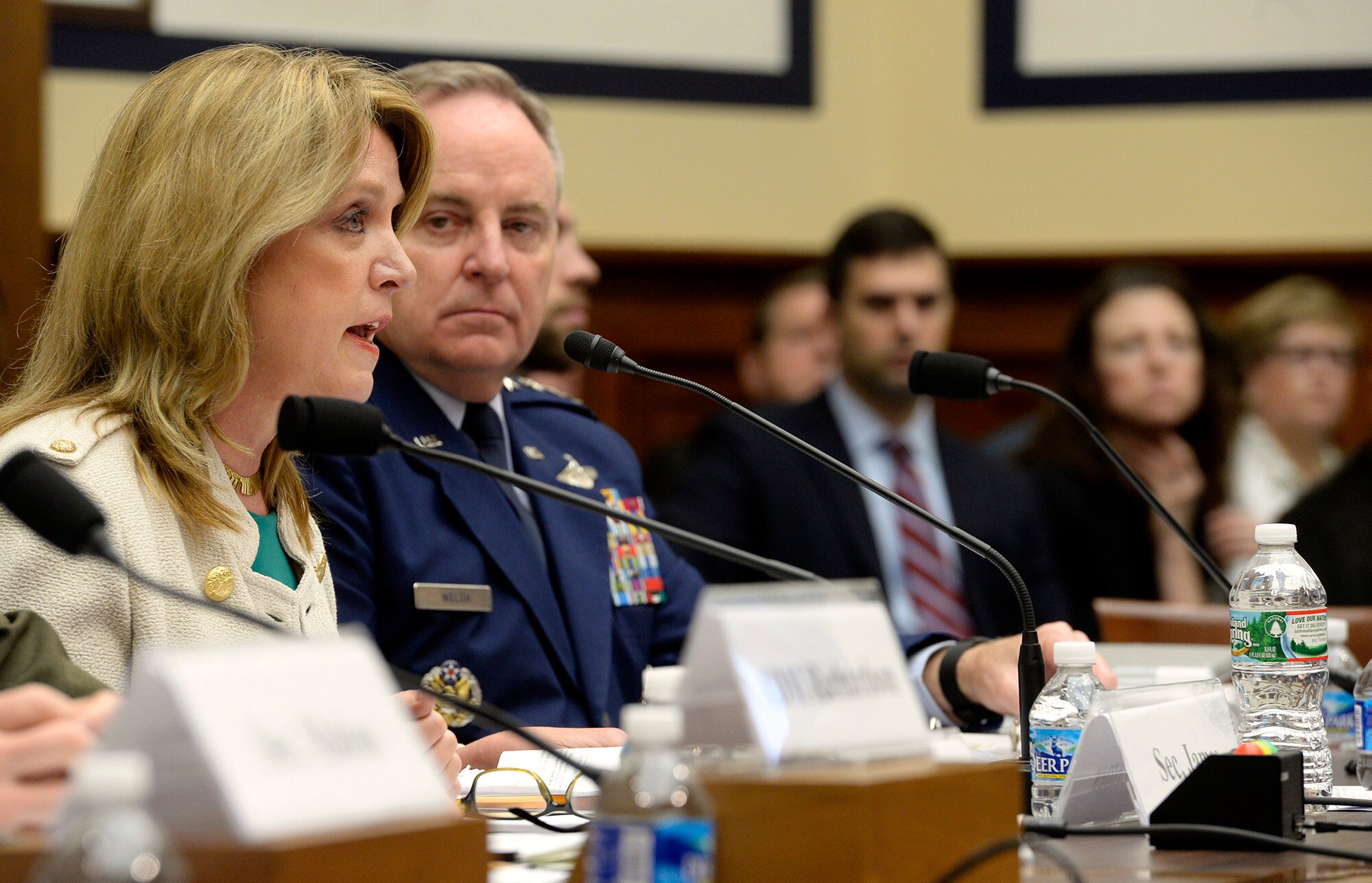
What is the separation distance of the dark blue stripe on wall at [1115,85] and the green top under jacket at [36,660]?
13.5ft

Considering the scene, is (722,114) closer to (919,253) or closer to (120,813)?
(919,253)

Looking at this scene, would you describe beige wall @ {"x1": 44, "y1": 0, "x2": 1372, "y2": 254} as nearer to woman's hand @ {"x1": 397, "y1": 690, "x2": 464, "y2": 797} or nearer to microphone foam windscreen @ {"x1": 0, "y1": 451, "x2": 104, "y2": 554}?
woman's hand @ {"x1": 397, "y1": 690, "x2": 464, "y2": 797}

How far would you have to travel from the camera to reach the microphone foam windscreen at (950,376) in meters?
1.64

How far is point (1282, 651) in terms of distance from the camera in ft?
5.38

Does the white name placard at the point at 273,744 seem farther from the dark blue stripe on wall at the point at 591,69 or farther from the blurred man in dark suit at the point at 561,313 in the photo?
the dark blue stripe on wall at the point at 591,69

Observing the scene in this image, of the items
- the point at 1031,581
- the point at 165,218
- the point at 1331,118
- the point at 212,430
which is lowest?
the point at 1031,581

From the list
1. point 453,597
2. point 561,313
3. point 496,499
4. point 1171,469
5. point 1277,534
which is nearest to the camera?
point 1277,534

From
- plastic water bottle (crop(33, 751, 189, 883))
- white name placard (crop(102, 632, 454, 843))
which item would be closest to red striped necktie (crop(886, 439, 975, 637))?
white name placard (crop(102, 632, 454, 843))

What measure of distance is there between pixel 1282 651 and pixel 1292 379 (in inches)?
116

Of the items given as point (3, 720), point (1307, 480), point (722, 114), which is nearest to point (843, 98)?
point (722, 114)

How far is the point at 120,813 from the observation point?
730 mm

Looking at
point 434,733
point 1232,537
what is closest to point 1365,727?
point 434,733

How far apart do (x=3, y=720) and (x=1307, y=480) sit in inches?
157

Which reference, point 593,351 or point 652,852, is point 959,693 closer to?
point 593,351
